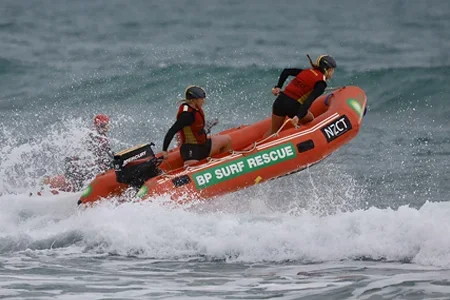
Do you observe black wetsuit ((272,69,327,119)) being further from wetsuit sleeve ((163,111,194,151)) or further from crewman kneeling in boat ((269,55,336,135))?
wetsuit sleeve ((163,111,194,151))

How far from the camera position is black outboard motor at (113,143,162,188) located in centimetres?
1044

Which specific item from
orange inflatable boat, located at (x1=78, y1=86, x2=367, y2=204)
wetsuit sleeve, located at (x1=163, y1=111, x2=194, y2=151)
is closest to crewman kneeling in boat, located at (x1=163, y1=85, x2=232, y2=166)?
wetsuit sleeve, located at (x1=163, y1=111, x2=194, y2=151)

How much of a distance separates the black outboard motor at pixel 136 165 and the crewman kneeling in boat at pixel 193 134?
18 cm

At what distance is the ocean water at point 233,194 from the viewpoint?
26.8 feet

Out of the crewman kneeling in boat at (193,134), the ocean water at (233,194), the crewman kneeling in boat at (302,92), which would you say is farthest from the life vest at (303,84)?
the ocean water at (233,194)

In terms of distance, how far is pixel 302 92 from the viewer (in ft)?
36.2

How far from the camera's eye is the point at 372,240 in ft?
28.5

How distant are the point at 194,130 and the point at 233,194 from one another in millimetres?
806

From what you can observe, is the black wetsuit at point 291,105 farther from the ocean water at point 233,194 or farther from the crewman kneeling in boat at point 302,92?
the ocean water at point 233,194

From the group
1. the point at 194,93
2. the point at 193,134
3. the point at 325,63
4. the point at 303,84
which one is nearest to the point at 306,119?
the point at 303,84

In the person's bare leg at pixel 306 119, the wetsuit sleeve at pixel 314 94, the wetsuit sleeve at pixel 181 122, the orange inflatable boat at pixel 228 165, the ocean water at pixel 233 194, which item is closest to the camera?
the ocean water at pixel 233 194

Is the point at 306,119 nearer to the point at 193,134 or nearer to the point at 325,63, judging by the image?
the point at 325,63

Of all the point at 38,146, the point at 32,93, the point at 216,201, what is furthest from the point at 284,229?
the point at 32,93

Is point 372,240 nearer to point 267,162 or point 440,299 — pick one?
point 440,299
